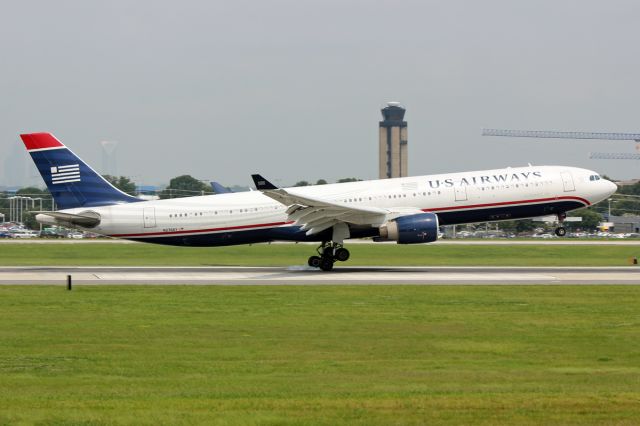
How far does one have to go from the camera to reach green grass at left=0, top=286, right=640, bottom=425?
14430 millimetres

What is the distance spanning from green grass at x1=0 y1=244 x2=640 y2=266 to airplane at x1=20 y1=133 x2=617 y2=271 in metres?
7.36

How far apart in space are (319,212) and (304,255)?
18506 mm

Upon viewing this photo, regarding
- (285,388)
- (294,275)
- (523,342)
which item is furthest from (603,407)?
(294,275)

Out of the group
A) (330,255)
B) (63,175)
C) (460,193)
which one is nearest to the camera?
(330,255)

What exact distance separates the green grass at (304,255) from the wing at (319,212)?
9192mm

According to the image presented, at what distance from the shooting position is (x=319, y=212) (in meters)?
42.7

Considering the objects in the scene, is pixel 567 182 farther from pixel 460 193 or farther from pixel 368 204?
pixel 368 204

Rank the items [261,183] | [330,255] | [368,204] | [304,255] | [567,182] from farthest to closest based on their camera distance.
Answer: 1. [304,255]
2. [567,182]
3. [368,204]
4. [330,255]
5. [261,183]

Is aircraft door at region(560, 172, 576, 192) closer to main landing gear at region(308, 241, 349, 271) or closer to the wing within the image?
the wing

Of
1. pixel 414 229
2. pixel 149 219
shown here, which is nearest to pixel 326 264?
pixel 414 229

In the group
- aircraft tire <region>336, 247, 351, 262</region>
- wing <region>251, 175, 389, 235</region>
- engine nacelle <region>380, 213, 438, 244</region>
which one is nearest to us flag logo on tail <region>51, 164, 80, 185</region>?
wing <region>251, 175, 389, 235</region>

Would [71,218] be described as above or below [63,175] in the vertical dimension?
below

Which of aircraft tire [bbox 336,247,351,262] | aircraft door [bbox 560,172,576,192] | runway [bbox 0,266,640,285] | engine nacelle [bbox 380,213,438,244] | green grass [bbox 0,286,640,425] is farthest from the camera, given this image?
aircraft door [bbox 560,172,576,192]

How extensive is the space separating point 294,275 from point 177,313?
14839 millimetres
